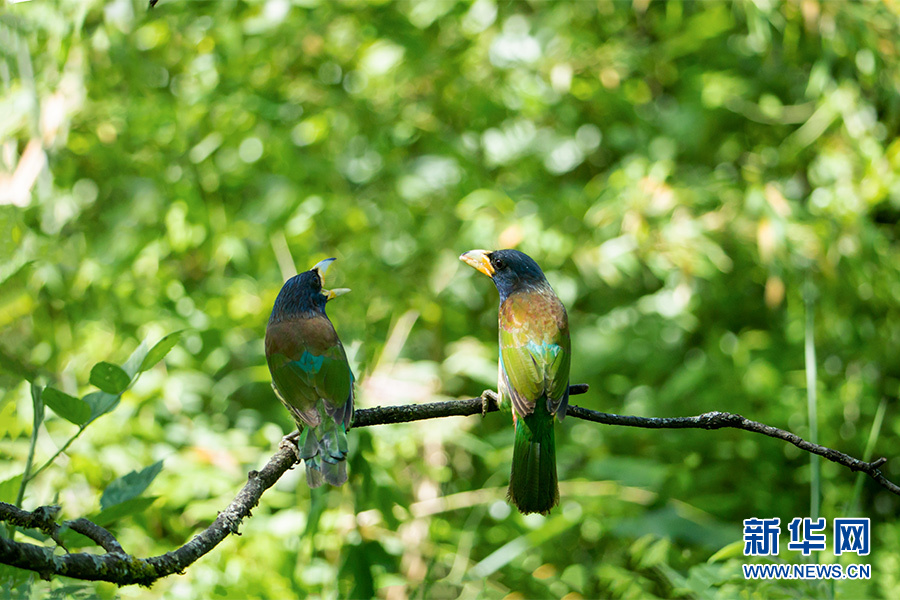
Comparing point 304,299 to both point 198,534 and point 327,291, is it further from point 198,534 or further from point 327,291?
point 198,534

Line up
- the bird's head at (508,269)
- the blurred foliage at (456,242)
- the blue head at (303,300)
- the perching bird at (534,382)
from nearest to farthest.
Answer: the perching bird at (534,382) → the blue head at (303,300) → the bird's head at (508,269) → the blurred foliage at (456,242)

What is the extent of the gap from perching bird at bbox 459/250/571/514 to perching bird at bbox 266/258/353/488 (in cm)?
31

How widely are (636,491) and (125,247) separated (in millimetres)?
2579

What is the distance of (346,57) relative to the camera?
4230mm

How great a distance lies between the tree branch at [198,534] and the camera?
0.74 m

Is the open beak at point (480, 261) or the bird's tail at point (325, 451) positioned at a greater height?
the bird's tail at point (325, 451)

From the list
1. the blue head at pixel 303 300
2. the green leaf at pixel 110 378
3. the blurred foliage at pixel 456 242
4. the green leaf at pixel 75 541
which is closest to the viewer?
the green leaf at pixel 110 378

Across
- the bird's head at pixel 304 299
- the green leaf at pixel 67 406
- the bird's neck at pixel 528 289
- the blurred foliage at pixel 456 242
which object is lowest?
the blurred foliage at pixel 456 242

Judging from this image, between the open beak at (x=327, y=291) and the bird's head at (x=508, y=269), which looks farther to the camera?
the bird's head at (x=508, y=269)

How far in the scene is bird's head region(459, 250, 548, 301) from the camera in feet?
5.24

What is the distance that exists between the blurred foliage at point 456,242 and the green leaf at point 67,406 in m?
1.83

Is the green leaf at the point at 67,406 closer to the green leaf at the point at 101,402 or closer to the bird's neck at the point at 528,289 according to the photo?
the green leaf at the point at 101,402

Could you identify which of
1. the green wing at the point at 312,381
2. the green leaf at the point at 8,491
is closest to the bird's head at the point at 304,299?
the green wing at the point at 312,381

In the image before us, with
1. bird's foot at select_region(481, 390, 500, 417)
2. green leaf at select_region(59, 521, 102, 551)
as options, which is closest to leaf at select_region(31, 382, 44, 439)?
green leaf at select_region(59, 521, 102, 551)
